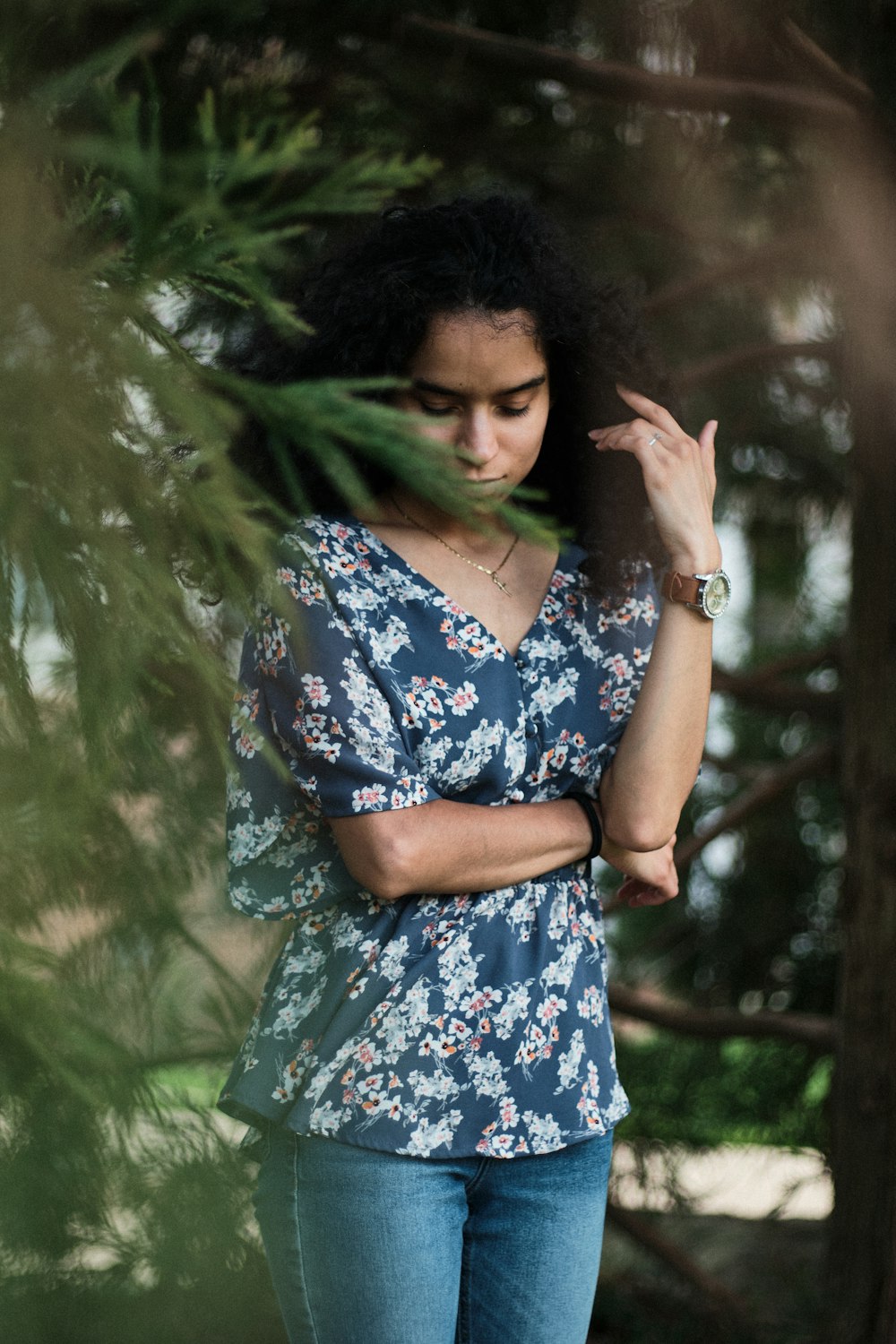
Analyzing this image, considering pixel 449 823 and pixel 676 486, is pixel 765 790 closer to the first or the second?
pixel 676 486

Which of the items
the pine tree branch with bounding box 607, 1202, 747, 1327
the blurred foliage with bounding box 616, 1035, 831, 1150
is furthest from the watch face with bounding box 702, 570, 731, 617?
the blurred foliage with bounding box 616, 1035, 831, 1150

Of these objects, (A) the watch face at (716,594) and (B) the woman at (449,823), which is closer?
(B) the woman at (449,823)

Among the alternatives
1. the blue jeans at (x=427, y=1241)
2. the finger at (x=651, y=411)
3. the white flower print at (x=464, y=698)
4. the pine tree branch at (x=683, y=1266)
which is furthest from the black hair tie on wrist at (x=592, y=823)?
the pine tree branch at (x=683, y=1266)

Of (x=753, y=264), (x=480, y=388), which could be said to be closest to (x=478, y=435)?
(x=480, y=388)

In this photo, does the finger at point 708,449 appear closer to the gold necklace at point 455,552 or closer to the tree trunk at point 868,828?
the gold necklace at point 455,552

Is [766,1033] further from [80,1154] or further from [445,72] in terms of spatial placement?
[80,1154]

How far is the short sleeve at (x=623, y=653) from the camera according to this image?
158cm

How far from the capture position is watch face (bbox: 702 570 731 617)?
1.50 m

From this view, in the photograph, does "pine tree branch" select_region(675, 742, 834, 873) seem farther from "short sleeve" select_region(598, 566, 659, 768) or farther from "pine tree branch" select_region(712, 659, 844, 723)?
"short sleeve" select_region(598, 566, 659, 768)

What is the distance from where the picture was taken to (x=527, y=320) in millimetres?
1484

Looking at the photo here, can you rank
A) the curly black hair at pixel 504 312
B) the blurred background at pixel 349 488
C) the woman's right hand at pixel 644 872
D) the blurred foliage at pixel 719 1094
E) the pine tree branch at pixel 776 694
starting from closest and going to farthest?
the blurred background at pixel 349 488 → the curly black hair at pixel 504 312 → the woman's right hand at pixel 644 872 → the pine tree branch at pixel 776 694 → the blurred foliage at pixel 719 1094

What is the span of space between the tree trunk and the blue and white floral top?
1.35 meters

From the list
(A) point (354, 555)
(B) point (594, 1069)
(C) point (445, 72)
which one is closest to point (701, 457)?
(A) point (354, 555)

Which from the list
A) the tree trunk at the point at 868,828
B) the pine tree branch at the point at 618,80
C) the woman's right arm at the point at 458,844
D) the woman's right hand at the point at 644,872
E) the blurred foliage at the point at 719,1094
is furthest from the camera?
the blurred foliage at the point at 719,1094
